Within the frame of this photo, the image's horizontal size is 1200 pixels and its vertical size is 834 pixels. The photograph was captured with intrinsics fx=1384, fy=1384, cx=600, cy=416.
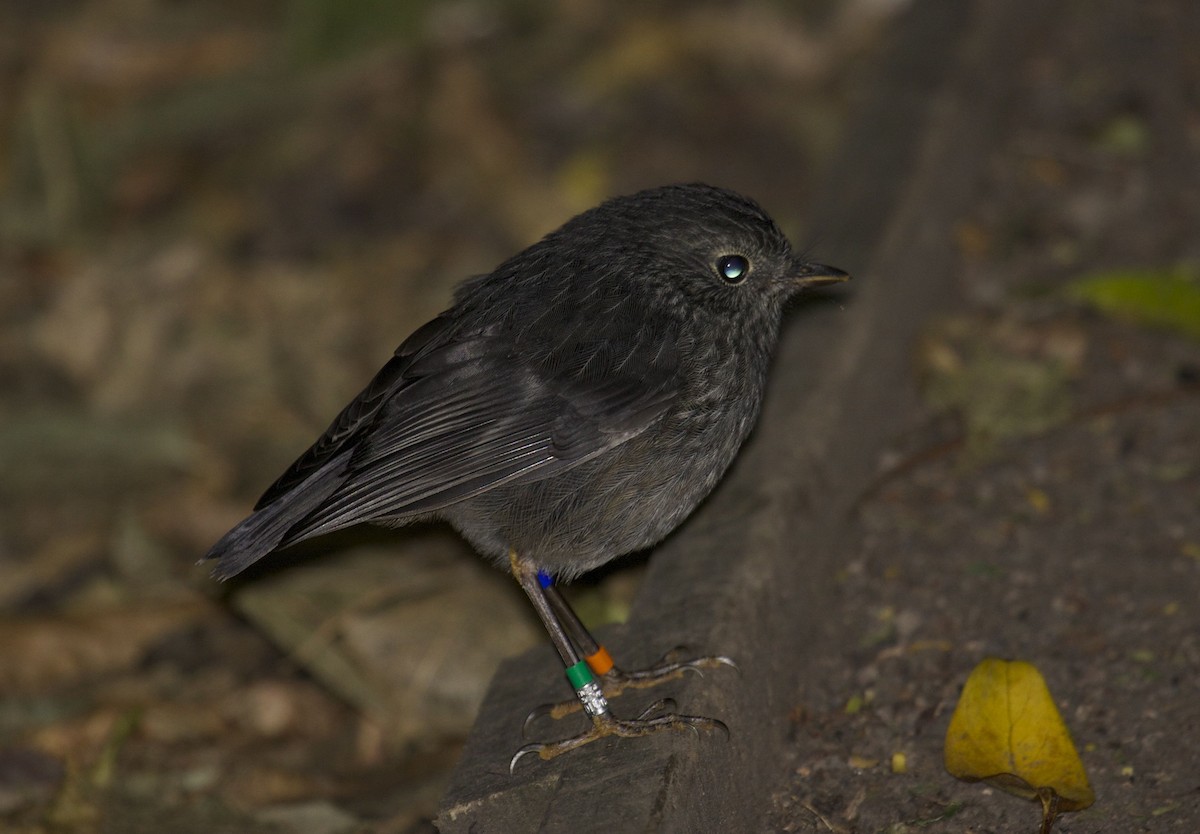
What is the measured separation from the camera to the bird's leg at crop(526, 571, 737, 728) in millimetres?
3426

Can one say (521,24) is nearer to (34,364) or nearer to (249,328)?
(249,328)

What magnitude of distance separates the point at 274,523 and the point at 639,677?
106 centimetres

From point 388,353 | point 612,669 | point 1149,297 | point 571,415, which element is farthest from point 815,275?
point 388,353

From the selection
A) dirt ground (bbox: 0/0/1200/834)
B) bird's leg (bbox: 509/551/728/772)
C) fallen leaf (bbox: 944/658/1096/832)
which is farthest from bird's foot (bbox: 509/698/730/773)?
fallen leaf (bbox: 944/658/1096/832)

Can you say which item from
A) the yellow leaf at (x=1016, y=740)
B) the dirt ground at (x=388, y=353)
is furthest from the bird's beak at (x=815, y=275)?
the yellow leaf at (x=1016, y=740)

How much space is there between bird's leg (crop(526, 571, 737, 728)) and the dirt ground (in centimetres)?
42

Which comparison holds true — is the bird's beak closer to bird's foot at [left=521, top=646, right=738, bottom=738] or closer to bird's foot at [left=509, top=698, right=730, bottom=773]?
bird's foot at [left=521, top=646, right=738, bottom=738]

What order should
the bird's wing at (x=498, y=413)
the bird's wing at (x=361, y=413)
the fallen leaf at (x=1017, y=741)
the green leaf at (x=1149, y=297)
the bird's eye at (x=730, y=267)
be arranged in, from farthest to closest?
the green leaf at (x=1149, y=297) < the bird's eye at (x=730, y=267) < the bird's wing at (x=361, y=413) < the bird's wing at (x=498, y=413) < the fallen leaf at (x=1017, y=741)

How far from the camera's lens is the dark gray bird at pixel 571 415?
3.58 metres

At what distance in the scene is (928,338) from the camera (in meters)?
5.16

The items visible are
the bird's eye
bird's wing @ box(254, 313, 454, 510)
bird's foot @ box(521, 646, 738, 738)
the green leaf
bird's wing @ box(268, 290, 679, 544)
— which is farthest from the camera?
the green leaf

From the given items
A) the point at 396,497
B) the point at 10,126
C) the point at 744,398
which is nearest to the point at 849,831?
the point at 744,398


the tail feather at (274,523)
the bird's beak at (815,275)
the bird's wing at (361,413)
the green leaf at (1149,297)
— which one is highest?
the bird's wing at (361,413)

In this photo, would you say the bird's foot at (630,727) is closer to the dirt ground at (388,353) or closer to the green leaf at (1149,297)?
the dirt ground at (388,353)
